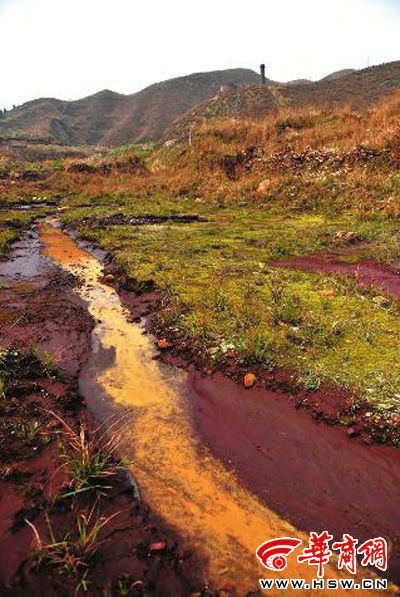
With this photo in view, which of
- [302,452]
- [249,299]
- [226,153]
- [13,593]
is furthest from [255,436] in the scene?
[226,153]

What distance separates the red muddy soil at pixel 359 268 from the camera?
27.2 feet

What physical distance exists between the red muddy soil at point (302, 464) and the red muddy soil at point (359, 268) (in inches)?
163

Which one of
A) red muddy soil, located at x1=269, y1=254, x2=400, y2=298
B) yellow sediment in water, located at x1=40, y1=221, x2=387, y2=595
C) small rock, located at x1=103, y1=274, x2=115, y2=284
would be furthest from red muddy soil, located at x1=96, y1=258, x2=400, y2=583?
small rock, located at x1=103, y1=274, x2=115, y2=284

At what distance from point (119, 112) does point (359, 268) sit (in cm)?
9651

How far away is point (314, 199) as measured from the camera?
54.1 ft

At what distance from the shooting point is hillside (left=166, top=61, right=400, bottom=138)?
47100 millimetres

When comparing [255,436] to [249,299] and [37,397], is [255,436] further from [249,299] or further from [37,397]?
[249,299]

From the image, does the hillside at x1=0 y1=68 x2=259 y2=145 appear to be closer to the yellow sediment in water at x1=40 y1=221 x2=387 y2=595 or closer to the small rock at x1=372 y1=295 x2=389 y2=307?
the small rock at x1=372 y1=295 x2=389 y2=307

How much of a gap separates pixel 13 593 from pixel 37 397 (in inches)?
96.8

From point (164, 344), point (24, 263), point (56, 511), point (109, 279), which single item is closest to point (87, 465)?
point (56, 511)

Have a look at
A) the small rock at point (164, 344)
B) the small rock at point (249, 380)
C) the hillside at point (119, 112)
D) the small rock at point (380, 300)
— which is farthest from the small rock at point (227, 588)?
the hillside at point (119, 112)

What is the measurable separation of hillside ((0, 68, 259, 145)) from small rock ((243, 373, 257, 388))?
70203 millimetres

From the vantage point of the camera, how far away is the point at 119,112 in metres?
92.9

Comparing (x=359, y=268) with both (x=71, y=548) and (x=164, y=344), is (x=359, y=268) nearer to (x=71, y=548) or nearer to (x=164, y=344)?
(x=164, y=344)
